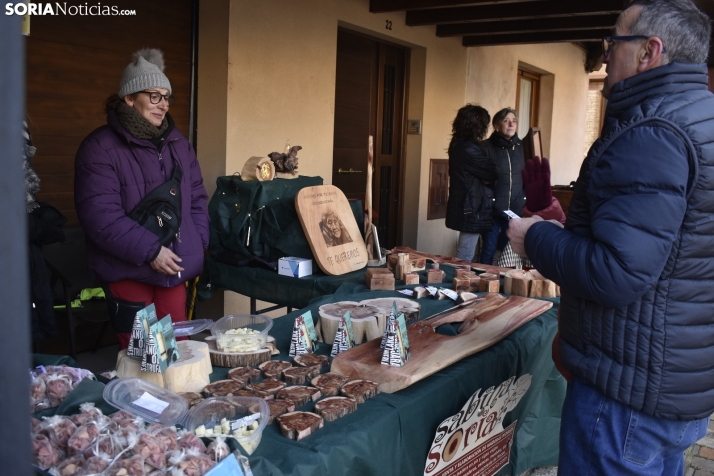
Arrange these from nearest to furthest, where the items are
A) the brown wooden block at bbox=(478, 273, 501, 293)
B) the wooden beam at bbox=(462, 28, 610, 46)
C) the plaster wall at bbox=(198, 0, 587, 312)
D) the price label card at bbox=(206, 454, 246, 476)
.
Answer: the price label card at bbox=(206, 454, 246, 476) < the brown wooden block at bbox=(478, 273, 501, 293) < the plaster wall at bbox=(198, 0, 587, 312) < the wooden beam at bbox=(462, 28, 610, 46)

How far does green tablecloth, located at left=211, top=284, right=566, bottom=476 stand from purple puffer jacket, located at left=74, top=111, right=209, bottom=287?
0.70 m

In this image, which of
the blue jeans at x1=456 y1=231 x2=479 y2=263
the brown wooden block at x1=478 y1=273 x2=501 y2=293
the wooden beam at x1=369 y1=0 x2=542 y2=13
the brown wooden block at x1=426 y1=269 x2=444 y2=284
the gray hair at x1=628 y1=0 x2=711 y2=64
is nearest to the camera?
the gray hair at x1=628 y1=0 x2=711 y2=64

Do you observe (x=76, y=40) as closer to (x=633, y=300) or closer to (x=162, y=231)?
(x=162, y=231)

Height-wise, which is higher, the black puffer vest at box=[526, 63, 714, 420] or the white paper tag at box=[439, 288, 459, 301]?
the black puffer vest at box=[526, 63, 714, 420]

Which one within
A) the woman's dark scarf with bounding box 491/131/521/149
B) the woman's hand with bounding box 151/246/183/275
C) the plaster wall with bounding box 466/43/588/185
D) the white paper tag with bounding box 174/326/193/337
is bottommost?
the white paper tag with bounding box 174/326/193/337

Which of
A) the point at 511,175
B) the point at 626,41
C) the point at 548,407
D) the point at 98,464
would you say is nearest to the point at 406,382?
the point at 98,464

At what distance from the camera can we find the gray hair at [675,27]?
4.90 feet

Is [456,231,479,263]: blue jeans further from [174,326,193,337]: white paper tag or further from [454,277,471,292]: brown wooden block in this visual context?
[174,326,193,337]: white paper tag

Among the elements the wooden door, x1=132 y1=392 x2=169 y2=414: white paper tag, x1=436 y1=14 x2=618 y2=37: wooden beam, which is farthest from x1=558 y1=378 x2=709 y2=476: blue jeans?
x1=436 y1=14 x2=618 y2=37: wooden beam

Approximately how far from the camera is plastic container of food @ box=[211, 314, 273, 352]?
77.1 inches

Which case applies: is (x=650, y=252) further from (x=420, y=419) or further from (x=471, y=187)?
(x=471, y=187)

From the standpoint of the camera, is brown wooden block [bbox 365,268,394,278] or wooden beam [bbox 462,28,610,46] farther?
wooden beam [bbox 462,28,610,46]

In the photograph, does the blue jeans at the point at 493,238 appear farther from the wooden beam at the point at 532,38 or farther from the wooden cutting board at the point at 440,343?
the wooden beam at the point at 532,38

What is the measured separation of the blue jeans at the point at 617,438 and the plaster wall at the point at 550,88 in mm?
6647
